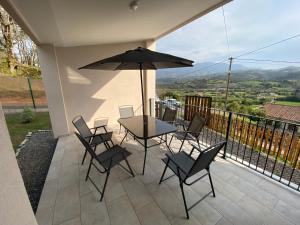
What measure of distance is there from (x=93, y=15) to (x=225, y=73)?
237 inches

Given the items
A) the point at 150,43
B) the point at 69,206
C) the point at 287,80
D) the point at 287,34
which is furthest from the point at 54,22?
the point at 287,34

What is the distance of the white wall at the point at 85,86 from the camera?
403 centimetres

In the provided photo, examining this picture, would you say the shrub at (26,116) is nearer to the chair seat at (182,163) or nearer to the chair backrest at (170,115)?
the chair backrest at (170,115)

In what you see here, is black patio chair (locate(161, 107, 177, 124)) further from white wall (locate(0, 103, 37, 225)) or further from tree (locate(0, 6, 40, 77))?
tree (locate(0, 6, 40, 77))

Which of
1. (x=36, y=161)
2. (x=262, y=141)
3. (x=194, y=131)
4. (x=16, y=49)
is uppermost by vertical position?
(x=16, y=49)

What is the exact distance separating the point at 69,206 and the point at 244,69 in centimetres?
827

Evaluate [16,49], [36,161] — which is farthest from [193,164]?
[16,49]

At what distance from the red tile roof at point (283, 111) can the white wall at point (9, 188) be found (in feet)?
19.5

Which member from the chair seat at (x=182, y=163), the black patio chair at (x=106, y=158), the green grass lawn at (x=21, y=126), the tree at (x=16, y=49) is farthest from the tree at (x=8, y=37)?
the chair seat at (x=182, y=163)

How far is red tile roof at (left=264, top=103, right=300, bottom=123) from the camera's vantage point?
16.0ft

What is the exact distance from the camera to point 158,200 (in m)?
2.06

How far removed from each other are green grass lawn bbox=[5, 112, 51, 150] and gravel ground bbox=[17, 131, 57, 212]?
36 centimetres

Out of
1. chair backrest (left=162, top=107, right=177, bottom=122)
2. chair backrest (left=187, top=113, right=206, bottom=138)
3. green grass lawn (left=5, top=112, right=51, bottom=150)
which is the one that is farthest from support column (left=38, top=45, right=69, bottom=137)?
chair backrest (left=187, top=113, right=206, bottom=138)

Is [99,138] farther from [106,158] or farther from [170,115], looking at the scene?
[170,115]
